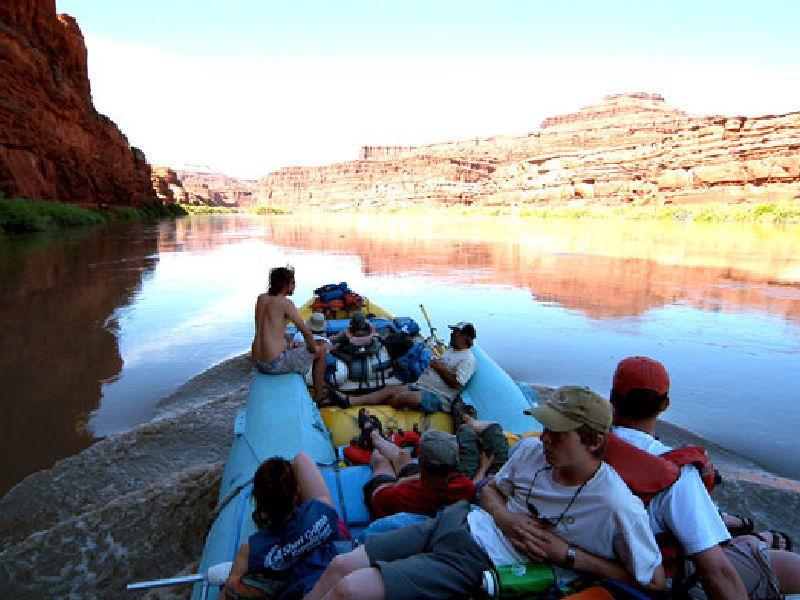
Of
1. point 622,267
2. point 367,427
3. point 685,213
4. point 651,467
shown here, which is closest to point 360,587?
point 651,467

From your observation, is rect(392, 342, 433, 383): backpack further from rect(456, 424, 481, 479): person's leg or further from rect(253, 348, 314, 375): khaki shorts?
rect(456, 424, 481, 479): person's leg

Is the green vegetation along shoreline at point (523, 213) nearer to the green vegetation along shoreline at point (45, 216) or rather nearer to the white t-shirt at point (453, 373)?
the green vegetation along shoreline at point (45, 216)

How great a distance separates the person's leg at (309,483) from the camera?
8.37 feet

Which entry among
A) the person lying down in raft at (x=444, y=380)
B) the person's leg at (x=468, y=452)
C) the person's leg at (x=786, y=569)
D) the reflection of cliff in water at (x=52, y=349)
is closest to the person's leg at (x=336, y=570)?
the person's leg at (x=468, y=452)

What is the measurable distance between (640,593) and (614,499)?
1.10 ft

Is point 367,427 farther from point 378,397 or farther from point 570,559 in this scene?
point 570,559

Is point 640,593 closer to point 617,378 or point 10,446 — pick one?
point 617,378

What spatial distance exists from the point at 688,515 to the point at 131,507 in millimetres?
3517

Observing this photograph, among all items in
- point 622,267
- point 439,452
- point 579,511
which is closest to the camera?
point 579,511

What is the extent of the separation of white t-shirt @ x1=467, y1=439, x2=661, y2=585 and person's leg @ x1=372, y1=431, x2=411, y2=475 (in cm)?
91

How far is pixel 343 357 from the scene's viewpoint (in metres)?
5.38

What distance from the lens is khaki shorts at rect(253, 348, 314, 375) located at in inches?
190

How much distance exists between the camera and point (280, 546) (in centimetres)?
209

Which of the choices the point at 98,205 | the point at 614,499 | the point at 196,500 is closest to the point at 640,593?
the point at 614,499
